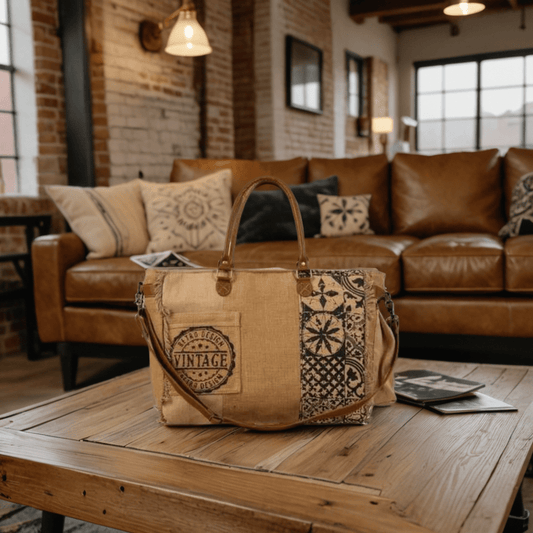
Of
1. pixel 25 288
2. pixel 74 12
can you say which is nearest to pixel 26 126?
pixel 74 12

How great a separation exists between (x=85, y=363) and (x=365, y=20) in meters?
6.24

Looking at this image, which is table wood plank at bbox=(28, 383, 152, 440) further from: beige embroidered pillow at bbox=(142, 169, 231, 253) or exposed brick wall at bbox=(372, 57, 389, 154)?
exposed brick wall at bbox=(372, 57, 389, 154)

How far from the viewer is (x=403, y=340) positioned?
237 cm

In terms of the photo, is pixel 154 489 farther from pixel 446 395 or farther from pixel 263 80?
pixel 263 80

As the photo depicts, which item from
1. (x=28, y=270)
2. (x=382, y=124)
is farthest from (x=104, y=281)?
(x=382, y=124)

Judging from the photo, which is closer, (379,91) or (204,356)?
(204,356)

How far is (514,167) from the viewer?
2.91 metres

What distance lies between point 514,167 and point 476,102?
6.44 metres

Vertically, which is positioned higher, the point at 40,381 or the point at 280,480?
the point at 280,480

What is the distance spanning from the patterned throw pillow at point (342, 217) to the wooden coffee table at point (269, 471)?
185 cm

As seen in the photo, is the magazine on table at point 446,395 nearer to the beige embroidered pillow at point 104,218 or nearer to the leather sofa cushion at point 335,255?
the leather sofa cushion at point 335,255

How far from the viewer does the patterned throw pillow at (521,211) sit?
2.58m

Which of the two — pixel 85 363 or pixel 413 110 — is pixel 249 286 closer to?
pixel 85 363

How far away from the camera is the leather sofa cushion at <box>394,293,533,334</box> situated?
2203 mm
